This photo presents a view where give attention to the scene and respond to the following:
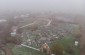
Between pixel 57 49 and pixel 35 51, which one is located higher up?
pixel 57 49

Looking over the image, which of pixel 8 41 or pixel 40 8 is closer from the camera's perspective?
pixel 8 41

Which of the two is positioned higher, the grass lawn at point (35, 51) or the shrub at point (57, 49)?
the shrub at point (57, 49)

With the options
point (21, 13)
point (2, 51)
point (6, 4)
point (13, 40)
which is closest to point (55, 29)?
→ point (13, 40)

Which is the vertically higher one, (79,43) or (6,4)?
(79,43)

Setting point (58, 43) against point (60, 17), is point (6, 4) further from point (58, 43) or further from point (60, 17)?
point (58, 43)

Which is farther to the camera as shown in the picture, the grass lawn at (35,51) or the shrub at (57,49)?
the grass lawn at (35,51)

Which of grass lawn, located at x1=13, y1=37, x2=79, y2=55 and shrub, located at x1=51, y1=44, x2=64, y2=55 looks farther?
grass lawn, located at x1=13, y1=37, x2=79, y2=55

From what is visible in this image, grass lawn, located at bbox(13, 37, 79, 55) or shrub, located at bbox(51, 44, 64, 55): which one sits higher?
shrub, located at bbox(51, 44, 64, 55)

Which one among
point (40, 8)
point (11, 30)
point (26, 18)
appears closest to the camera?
point (11, 30)

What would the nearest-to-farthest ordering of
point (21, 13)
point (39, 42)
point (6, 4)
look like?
point (39, 42)
point (21, 13)
point (6, 4)

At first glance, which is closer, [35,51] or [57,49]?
[57,49]
